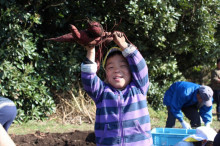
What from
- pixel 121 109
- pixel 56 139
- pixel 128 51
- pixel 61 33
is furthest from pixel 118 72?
pixel 61 33

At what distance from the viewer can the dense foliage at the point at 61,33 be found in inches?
217

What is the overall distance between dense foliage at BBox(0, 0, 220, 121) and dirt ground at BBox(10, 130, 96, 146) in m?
1.29

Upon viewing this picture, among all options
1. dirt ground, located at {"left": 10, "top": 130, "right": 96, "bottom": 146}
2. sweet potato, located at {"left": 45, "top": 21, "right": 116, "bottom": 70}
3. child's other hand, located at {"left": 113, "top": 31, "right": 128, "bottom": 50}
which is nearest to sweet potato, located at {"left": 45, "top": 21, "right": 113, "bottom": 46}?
sweet potato, located at {"left": 45, "top": 21, "right": 116, "bottom": 70}

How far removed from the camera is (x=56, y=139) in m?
4.52

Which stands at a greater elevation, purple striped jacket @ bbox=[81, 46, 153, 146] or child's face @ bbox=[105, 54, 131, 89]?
child's face @ bbox=[105, 54, 131, 89]

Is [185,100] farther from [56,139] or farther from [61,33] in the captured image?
[61,33]

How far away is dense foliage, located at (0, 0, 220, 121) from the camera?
5.52m

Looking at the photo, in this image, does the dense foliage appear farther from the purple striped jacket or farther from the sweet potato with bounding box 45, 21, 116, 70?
the sweet potato with bounding box 45, 21, 116, 70

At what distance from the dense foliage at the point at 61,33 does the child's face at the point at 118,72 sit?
9.94ft

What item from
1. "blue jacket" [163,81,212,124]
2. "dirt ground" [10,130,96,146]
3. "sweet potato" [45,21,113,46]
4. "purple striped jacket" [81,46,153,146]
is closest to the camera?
"sweet potato" [45,21,113,46]

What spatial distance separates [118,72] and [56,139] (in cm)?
267

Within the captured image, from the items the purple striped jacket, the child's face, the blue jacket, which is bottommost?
the blue jacket

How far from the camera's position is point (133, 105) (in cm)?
221

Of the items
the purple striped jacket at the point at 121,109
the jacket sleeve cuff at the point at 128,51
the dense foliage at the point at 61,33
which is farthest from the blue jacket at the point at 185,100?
the jacket sleeve cuff at the point at 128,51
